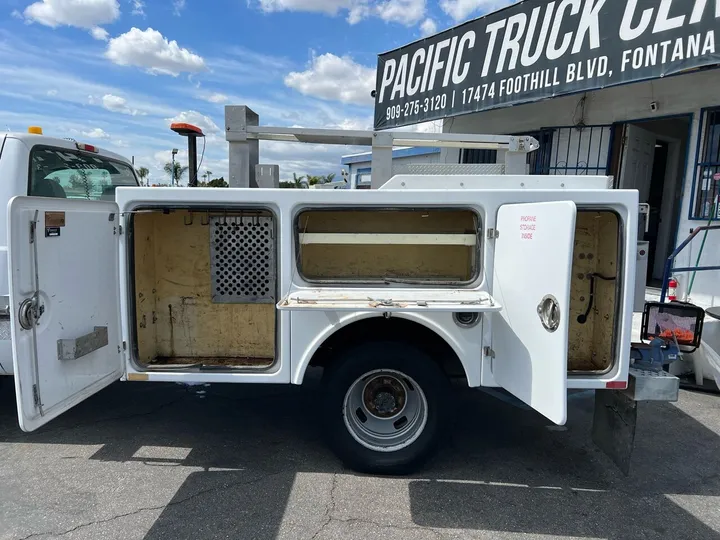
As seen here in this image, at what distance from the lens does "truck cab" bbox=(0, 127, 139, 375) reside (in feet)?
11.3

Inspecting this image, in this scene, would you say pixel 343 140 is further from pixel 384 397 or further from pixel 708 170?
pixel 708 170

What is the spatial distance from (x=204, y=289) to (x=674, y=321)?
3.87 m

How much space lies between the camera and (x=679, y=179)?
886 cm

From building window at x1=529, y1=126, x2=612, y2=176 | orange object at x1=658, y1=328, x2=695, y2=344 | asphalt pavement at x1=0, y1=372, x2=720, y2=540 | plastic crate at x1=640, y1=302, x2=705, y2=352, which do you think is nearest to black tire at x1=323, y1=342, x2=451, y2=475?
asphalt pavement at x1=0, y1=372, x2=720, y2=540

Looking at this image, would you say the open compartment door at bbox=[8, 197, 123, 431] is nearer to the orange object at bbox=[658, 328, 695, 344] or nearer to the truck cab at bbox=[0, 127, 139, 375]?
the truck cab at bbox=[0, 127, 139, 375]

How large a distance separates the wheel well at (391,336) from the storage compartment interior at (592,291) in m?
0.84

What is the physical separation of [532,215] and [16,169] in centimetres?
341

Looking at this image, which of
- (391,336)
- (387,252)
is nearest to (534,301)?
(391,336)

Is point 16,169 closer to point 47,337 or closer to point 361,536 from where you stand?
point 47,337

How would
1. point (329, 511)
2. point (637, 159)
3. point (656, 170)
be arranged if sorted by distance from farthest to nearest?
point (656, 170)
point (637, 159)
point (329, 511)

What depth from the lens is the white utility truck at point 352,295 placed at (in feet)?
8.69

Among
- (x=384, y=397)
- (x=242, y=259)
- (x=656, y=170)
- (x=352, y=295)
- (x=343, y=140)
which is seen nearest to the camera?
(x=352, y=295)

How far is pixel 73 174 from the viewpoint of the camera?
13.4ft

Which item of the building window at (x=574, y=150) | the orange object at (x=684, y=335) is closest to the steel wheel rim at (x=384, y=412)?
the orange object at (x=684, y=335)
